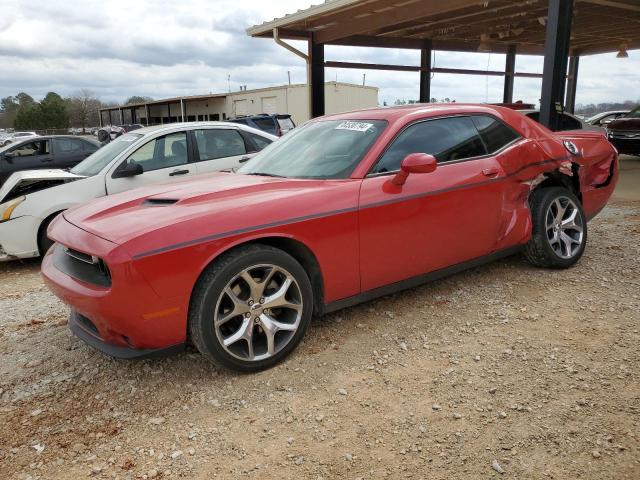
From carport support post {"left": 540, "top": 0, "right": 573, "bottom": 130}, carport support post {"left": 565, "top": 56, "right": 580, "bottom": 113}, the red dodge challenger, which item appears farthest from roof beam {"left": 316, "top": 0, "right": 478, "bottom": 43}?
carport support post {"left": 565, "top": 56, "right": 580, "bottom": 113}

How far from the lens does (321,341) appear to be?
11.1 feet

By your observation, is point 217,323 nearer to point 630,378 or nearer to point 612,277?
point 630,378

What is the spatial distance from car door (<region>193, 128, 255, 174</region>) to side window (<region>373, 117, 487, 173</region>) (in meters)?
3.34

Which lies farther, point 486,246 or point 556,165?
point 556,165

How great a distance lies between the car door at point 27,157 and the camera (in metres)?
9.90

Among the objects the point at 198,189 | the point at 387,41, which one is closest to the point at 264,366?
the point at 198,189

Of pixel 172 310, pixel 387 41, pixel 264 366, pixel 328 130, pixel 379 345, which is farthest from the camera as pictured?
pixel 387 41

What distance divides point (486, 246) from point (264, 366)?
2.06m

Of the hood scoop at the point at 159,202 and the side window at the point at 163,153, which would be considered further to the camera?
the side window at the point at 163,153

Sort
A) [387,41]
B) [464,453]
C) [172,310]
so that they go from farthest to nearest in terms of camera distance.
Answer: [387,41] → [172,310] → [464,453]

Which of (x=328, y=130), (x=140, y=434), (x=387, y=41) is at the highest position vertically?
(x=387, y=41)

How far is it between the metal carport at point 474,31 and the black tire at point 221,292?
258 inches

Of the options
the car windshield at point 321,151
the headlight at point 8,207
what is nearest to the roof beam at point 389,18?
the car windshield at point 321,151

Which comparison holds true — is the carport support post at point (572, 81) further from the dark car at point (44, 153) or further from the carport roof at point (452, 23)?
the dark car at point (44, 153)
